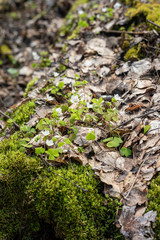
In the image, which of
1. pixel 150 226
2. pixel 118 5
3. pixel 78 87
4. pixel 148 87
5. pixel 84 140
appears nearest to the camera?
pixel 150 226

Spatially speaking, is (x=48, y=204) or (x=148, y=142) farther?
(x=148, y=142)

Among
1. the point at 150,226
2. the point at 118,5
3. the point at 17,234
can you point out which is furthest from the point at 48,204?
the point at 118,5

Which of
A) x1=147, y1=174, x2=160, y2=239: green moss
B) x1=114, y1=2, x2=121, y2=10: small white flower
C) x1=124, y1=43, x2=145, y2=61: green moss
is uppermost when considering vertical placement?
x1=114, y1=2, x2=121, y2=10: small white flower

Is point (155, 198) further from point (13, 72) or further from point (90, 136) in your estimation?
point (13, 72)

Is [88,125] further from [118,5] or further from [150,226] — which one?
[118,5]

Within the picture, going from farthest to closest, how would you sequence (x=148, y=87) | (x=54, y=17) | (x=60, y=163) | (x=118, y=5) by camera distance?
(x=54, y=17) → (x=118, y=5) → (x=148, y=87) → (x=60, y=163)

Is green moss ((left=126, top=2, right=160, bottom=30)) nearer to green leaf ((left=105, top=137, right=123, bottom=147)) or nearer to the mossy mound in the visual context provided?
green leaf ((left=105, top=137, right=123, bottom=147))

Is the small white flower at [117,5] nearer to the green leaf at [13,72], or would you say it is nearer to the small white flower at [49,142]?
the green leaf at [13,72]

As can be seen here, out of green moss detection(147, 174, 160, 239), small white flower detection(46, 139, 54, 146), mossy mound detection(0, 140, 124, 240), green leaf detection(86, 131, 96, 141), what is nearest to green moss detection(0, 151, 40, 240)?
mossy mound detection(0, 140, 124, 240)
